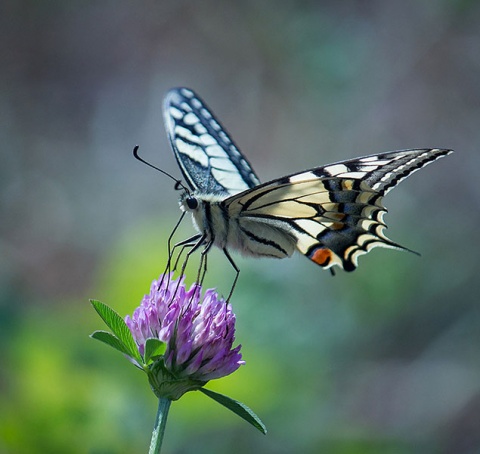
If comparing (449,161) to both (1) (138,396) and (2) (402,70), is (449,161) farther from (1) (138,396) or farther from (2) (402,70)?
(1) (138,396)

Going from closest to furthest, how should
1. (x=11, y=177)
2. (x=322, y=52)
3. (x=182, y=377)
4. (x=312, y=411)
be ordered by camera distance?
(x=182, y=377) → (x=312, y=411) → (x=322, y=52) → (x=11, y=177)

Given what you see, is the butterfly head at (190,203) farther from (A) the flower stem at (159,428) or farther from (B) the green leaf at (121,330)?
(A) the flower stem at (159,428)

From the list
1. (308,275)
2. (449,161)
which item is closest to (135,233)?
(308,275)

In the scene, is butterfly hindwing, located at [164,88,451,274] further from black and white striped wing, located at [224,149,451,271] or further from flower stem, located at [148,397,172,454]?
flower stem, located at [148,397,172,454]

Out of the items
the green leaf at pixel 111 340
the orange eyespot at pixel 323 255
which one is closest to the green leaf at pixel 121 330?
the green leaf at pixel 111 340

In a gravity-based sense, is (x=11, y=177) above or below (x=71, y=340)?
above

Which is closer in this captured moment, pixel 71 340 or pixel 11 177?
pixel 71 340
